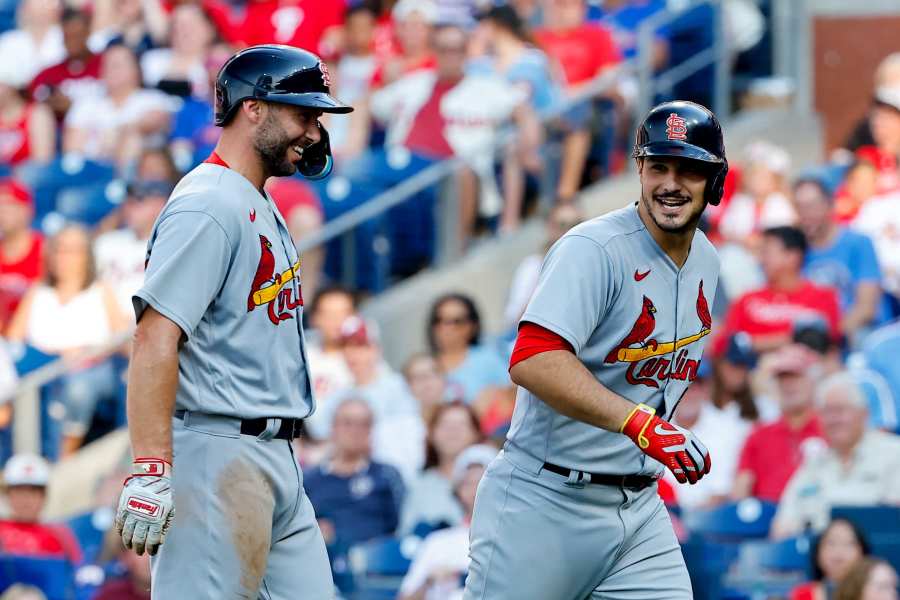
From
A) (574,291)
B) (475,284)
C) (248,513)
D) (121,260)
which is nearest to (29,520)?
(121,260)

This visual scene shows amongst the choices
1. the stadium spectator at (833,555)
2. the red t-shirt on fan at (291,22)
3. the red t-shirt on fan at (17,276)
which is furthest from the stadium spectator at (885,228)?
the red t-shirt on fan at (17,276)

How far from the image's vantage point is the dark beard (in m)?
4.21

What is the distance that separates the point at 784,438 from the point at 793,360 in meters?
0.37

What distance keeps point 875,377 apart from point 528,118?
2.99 m

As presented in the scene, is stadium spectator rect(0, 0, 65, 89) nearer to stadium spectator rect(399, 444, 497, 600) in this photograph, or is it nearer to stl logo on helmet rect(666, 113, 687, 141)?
stadium spectator rect(399, 444, 497, 600)

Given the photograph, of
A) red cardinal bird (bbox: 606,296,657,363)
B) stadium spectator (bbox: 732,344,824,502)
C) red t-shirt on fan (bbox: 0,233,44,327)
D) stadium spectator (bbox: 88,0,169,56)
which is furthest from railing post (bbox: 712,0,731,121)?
red cardinal bird (bbox: 606,296,657,363)

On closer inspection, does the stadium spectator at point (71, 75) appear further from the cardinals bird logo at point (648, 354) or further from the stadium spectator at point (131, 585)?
the cardinals bird logo at point (648, 354)

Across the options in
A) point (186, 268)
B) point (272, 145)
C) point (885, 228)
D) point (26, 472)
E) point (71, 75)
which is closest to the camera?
point (186, 268)

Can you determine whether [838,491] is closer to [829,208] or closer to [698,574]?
[698,574]

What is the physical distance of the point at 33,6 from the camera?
43.8 ft

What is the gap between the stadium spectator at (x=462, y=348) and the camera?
9.12m

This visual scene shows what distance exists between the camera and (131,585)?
759cm

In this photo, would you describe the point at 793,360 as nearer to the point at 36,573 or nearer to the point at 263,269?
the point at 36,573

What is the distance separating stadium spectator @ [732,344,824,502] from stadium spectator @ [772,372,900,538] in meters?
0.39
